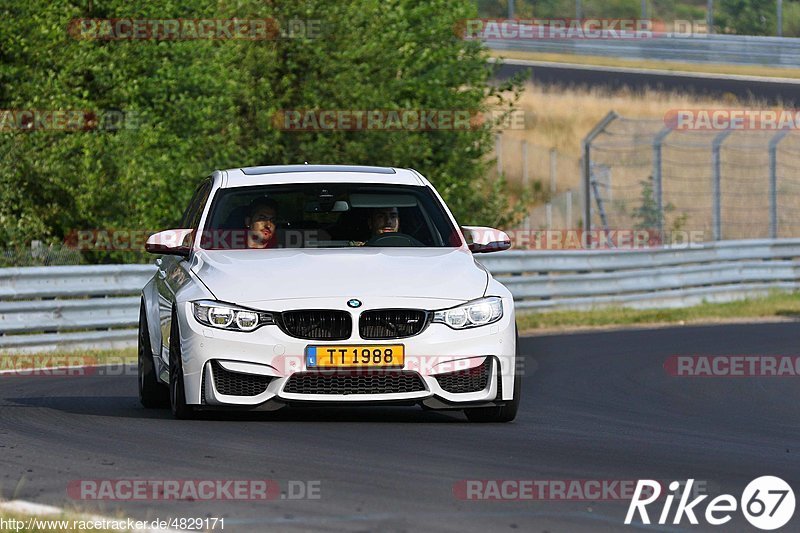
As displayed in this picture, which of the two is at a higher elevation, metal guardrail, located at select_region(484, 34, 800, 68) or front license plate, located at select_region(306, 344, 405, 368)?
front license plate, located at select_region(306, 344, 405, 368)

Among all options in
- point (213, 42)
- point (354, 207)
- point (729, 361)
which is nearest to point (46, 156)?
point (213, 42)

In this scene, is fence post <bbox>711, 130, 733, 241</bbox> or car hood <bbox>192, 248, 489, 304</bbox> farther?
fence post <bbox>711, 130, 733, 241</bbox>

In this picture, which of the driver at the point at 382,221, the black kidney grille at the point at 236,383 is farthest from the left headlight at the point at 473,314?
the driver at the point at 382,221

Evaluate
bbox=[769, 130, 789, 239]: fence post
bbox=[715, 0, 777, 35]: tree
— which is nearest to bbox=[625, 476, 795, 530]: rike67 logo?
bbox=[769, 130, 789, 239]: fence post

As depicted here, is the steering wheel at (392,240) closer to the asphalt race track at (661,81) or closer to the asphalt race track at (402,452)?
the asphalt race track at (402,452)

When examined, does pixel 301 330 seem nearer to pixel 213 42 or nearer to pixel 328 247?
pixel 328 247

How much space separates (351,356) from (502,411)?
1.11m

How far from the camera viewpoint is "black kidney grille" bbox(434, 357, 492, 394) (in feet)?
29.8

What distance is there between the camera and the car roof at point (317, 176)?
10.4 m

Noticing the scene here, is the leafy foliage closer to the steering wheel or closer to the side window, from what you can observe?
the side window

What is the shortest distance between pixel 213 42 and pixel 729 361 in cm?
1226

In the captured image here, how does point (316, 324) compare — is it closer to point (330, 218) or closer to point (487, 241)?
point (330, 218)

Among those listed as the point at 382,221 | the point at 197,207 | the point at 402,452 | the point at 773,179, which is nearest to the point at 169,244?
the point at 197,207

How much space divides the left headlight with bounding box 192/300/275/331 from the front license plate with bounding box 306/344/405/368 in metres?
0.30
